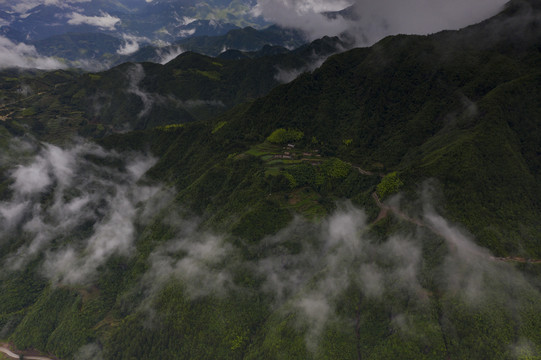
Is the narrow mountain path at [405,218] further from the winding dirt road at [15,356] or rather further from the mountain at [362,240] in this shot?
the winding dirt road at [15,356]

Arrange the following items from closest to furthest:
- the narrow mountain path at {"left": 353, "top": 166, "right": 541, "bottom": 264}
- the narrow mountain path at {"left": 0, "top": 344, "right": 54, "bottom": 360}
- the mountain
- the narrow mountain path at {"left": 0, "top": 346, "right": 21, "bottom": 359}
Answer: the narrow mountain path at {"left": 353, "top": 166, "right": 541, "bottom": 264}
the mountain
the narrow mountain path at {"left": 0, "top": 344, "right": 54, "bottom": 360}
the narrow mountain path at {"left": 0, "top": 346, "right": 21, "bottom": 359}

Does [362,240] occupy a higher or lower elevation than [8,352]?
higher

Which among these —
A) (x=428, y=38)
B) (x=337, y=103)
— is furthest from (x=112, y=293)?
(x=428, y=38)

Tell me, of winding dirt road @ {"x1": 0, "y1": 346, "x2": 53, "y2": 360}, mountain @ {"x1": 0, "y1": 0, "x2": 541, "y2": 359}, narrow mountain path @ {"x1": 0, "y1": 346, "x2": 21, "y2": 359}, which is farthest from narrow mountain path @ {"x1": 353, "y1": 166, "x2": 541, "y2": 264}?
narrow mountain path @ {"x1": 0, "y1": 346, "x2": 21, "y2": 359}

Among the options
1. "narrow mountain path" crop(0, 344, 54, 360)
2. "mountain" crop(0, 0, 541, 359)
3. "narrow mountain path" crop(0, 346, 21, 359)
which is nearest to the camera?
"mountain" crop(0, 0, 541, 359)

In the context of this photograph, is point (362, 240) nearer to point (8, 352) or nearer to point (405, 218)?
point (405, 218)

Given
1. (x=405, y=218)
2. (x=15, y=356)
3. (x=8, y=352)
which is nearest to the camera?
(x=405, y=218)

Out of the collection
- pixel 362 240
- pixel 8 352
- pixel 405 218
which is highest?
pixel 405 218

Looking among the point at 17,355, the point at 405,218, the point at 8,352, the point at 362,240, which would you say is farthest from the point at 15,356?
the point at 405,218

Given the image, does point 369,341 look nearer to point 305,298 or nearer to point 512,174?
point 305,298

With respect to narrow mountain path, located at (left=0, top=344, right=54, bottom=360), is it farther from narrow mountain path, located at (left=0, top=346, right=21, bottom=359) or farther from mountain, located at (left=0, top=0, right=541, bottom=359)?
mountain, located at (left=0, top=0, right=541, bottom=359)
